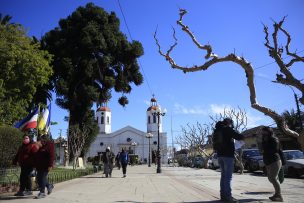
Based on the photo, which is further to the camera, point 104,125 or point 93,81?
point 104,125

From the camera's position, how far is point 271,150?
8688mm

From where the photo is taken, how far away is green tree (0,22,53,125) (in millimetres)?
25969

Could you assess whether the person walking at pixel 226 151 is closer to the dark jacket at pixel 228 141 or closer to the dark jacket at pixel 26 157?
the dark jacket at pixel 228 141

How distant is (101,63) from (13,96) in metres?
11.7

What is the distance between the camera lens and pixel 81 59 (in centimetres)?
3725

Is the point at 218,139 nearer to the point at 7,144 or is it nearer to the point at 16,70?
the point at 7,144

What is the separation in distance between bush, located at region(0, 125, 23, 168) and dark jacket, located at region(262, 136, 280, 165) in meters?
9.50

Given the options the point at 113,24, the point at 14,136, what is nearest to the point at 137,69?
the point at 113,24

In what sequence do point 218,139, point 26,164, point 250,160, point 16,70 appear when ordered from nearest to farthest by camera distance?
point 218,139 < point 26,164 < point 250,160 < point 16,70

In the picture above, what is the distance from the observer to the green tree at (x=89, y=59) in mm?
36000

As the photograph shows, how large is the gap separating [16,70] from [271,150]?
22820 mm

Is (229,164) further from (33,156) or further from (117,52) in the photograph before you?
(117,52)

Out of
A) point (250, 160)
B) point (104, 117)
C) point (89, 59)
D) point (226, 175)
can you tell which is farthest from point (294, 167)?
point (104, 117)

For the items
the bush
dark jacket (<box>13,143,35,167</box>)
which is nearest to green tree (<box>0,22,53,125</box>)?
the bush
